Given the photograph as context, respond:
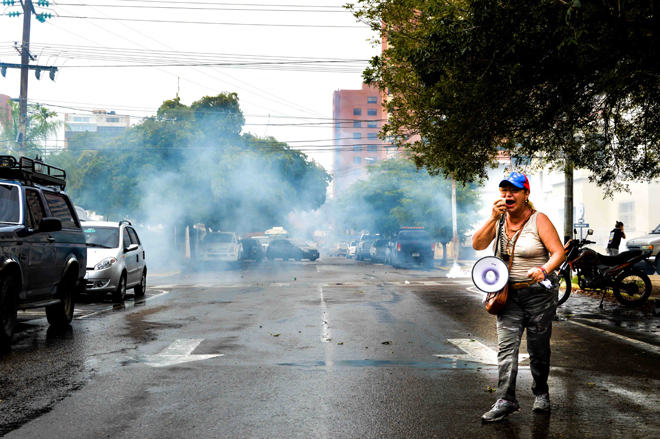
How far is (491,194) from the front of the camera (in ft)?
194

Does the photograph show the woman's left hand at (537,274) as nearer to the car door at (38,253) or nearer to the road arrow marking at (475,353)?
the road arrow marking at (475,353)

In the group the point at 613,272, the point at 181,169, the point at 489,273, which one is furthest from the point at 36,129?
the point at 489,273

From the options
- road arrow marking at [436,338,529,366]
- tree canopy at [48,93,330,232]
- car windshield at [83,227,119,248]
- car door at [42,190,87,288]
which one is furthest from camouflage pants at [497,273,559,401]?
tree canopy at [48,93,330,232]

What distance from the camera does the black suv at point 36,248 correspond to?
27.5 feet

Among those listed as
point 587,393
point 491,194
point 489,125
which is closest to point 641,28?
point 489,125

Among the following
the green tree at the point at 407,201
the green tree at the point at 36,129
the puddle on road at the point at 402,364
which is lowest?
the puddle on road at the point at 402,364

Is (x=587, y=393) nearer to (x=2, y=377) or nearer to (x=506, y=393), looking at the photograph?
(x=506, y=393)

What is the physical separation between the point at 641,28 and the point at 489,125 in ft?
12.8

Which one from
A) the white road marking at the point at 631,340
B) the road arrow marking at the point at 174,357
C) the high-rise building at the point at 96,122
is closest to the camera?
the road arrow marking at the point at 174,357

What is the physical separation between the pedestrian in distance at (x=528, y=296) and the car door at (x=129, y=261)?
38.3 ft

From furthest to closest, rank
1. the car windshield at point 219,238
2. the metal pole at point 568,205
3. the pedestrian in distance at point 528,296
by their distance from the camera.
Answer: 1. the car windshield at point 219,238
2. the metal pole at point 568,205
3. the pedestrian in distance at point 528,296

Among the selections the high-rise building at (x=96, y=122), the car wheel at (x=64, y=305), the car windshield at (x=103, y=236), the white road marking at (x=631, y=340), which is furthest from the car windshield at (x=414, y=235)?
the high-rise building at (x=96, y=122)

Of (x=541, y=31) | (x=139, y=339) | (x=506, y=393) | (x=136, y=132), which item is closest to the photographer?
(x=506, y=393)

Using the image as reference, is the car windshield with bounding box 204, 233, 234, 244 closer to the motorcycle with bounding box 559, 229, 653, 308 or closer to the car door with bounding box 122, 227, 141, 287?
the car door with bounding box 122, 227, 141, 287
